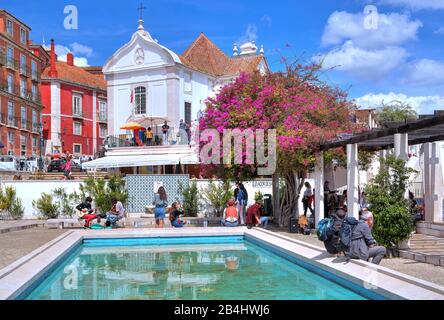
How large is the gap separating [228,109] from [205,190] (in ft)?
23.5

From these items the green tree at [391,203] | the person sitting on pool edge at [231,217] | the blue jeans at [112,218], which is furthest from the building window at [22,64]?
the green tree at [391,203]

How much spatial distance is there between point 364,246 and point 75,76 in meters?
53.4

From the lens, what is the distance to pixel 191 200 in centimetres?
2594

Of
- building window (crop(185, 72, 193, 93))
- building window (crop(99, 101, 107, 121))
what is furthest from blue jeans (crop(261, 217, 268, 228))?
building window (crop(99, 101, 107, 121))

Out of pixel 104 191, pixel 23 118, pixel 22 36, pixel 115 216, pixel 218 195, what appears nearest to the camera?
pixel 115 216

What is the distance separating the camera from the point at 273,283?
37.4ft

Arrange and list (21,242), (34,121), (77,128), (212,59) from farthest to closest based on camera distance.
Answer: (77,128) → (34,121) → (212,59) → (21,242)

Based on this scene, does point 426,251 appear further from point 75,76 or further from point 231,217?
point 75,76

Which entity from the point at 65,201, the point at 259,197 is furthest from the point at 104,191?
the point at 259,197

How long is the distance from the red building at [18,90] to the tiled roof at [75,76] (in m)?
2.60

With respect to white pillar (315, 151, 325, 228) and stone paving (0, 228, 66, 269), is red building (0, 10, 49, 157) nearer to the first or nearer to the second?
stone paving (0, 228, 66, 269)
